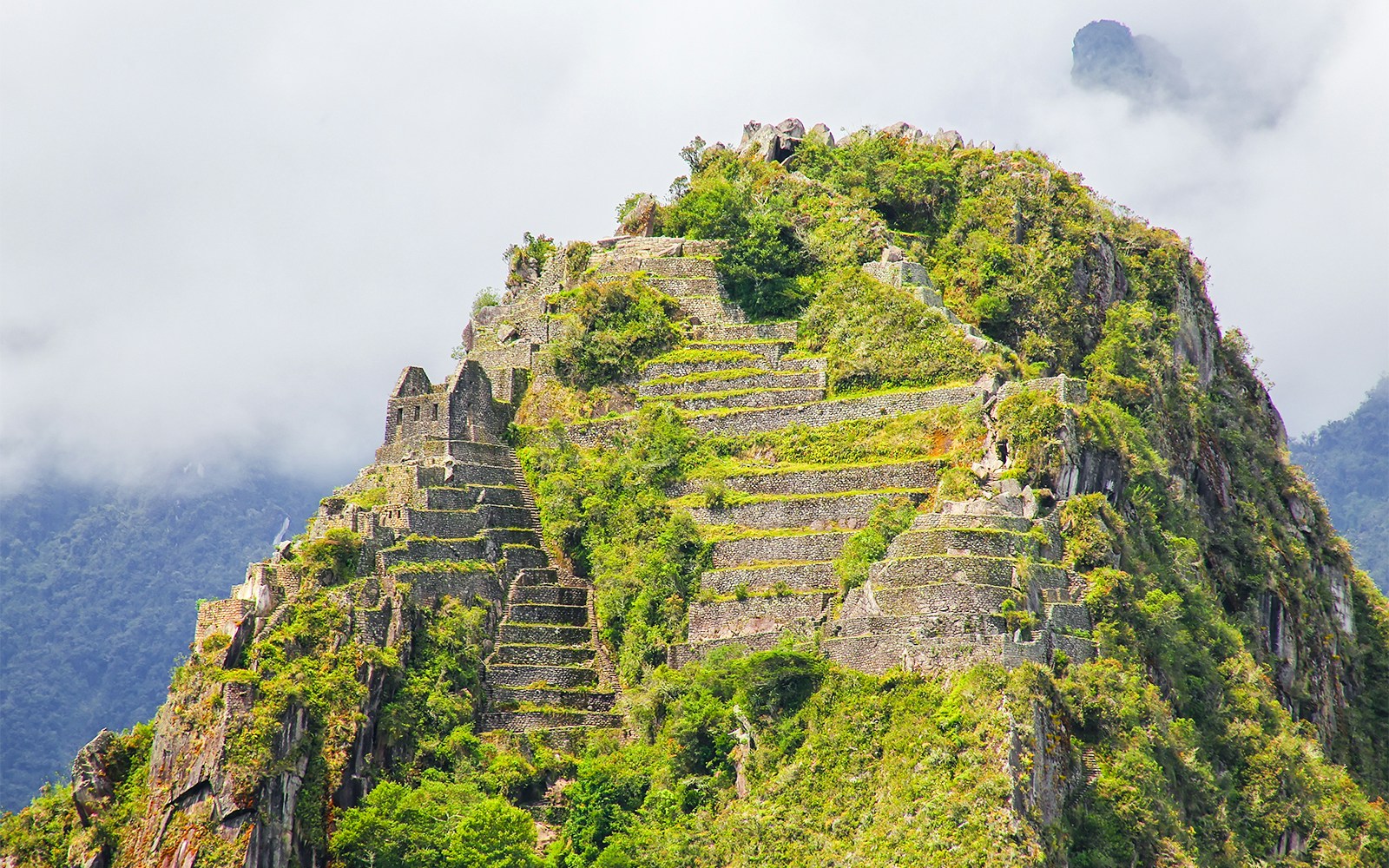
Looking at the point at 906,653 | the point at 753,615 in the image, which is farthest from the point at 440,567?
the point at 906,653

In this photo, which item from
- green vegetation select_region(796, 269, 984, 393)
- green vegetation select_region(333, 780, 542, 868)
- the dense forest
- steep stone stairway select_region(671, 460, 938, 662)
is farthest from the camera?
the dense forest

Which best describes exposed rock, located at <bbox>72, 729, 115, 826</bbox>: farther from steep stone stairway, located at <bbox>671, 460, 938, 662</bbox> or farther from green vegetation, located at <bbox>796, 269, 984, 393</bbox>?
green vegetation, located at <bbox>796, 269, 984, 393</bbox>

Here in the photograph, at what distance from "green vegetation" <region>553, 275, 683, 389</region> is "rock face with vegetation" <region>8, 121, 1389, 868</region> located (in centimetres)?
15

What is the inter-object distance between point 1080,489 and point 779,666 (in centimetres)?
1194

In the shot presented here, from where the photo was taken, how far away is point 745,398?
227 ft

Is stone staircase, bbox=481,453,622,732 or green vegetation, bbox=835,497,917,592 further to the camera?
stone staircase, bbox=481,453,622,732

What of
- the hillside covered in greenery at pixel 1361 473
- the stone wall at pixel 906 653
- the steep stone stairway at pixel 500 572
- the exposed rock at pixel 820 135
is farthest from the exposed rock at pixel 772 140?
the hillside covered in greenery at pixel 1361 473

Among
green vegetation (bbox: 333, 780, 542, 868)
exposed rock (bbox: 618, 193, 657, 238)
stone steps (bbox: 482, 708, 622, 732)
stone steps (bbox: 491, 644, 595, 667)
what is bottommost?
green vegetation (bbox: 333, 780, 542, 868)

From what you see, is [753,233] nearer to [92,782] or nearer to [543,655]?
[543,655]

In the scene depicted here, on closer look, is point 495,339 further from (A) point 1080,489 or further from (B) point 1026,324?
(A) point 1080,489

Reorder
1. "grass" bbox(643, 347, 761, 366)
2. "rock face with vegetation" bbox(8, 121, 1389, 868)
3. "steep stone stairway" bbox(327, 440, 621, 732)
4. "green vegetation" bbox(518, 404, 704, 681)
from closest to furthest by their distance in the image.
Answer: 1. "rock face with vegetation" bbox(8, 121, 1389, 868)
2. "steep stone stairway" bbox(327, 440, 621, 732)
3. "green vegetation" bbox(518, 404, 704, 681)
4. "grass" bbox(643, 347, 761, 366)

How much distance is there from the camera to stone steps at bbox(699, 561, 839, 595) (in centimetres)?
5941

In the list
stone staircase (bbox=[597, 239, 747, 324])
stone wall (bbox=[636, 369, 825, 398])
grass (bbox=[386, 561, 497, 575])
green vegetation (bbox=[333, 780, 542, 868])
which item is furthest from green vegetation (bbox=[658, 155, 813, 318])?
green vegetation (bbox=[333, 780, 542, 868])

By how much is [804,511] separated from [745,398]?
7.98 metres
